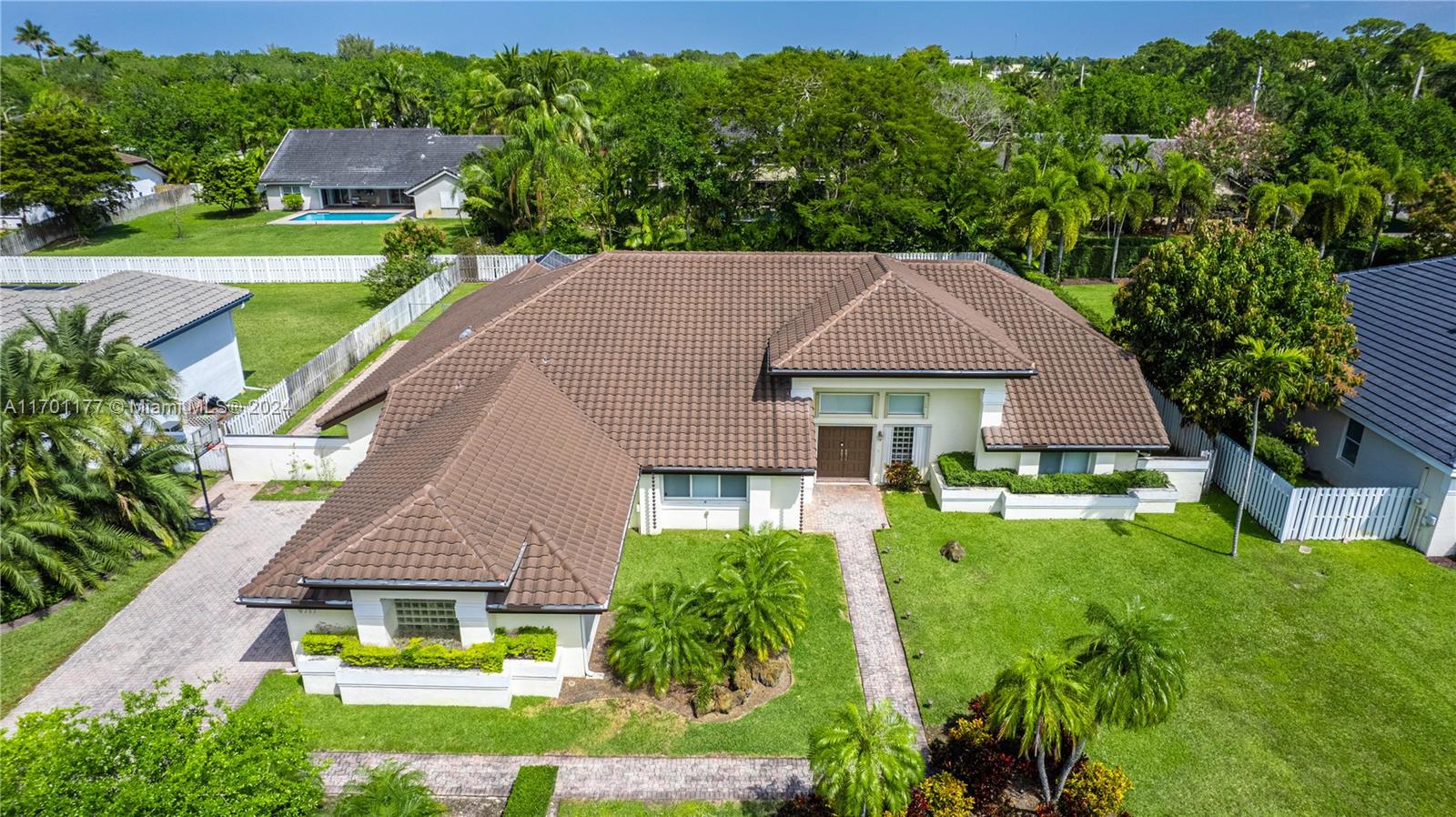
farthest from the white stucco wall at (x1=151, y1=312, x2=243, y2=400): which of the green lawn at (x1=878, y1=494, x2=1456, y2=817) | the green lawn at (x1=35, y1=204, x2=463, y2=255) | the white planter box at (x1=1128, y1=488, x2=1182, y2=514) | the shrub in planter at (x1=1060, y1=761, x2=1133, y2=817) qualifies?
the white planter box at (x1=1128, y1=488, x2=1182, y2=514)

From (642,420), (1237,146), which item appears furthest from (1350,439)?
(1237,146)

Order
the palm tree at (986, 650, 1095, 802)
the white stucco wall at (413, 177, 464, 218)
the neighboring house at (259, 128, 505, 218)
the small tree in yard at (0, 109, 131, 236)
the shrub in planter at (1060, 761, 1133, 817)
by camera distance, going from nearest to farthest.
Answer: the palm tree at (986, 650, 1095, 802)
the shrub in planter at (1060, 761, 1133, 817)
the small tree in yard at (0, 109, 131, 236)
the white stucco wall at (413, 177, 464, 218)
the neighboring house at (259, 128, 505, 218)

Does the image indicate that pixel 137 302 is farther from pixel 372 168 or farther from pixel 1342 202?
pixel 1342 202

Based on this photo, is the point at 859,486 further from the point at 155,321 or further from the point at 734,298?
the point at 155,321

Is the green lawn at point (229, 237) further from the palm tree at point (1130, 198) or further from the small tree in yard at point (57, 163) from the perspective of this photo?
the palm tree at point (1130, 198)

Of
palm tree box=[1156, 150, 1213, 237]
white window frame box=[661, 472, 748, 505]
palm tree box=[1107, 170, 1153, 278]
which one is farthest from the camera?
palm tree box=[1156, 150, 1213, 237]

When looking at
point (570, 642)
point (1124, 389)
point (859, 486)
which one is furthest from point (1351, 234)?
point (570, 642)

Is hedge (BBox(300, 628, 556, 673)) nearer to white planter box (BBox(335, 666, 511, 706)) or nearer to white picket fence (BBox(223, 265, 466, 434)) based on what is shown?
white planter box (BBox(335, 666, 511, 706))
